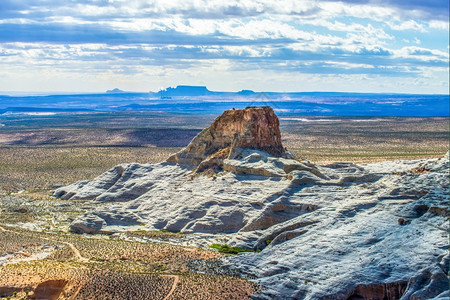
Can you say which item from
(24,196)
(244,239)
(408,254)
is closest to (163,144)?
(24,196)

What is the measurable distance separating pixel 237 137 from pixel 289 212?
37.4ft

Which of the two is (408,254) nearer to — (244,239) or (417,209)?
(417,209)

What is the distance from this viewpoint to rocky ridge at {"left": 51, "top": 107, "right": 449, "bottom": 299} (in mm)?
27266

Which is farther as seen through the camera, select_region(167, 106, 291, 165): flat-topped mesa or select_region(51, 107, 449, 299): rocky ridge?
select_region(167, 106, 291, 165): flat-topped mesa

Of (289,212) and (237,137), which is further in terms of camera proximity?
(237,137)

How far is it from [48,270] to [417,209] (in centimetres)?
1774

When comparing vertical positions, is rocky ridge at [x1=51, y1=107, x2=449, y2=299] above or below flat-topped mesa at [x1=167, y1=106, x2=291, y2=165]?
below

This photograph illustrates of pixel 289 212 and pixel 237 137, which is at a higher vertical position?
pixel 237 137

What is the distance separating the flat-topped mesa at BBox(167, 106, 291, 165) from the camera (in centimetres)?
4653

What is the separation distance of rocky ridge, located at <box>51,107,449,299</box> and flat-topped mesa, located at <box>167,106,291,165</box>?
0.26 feet

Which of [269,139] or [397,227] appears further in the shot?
[269,139]

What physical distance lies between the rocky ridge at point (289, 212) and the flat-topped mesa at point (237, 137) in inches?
3.1

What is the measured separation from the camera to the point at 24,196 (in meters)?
57.2

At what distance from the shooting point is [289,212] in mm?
36375
